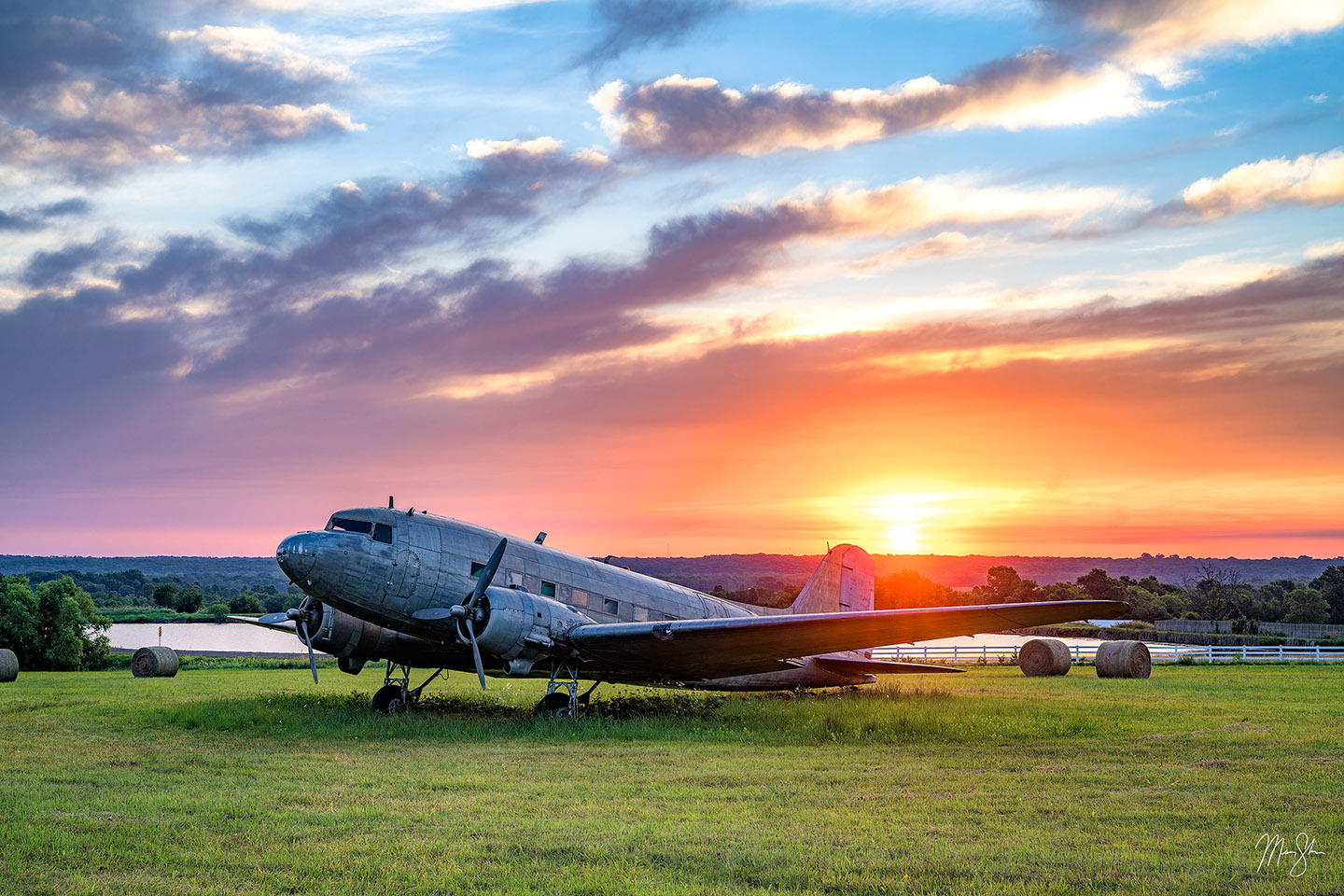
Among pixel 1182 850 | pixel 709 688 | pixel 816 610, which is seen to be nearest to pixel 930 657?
pixel 816 610

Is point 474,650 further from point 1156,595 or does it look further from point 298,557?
point 1156,595

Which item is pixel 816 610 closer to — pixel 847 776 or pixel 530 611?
pixel 530 611

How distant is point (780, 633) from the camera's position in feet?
66.4

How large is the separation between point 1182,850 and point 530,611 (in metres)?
13.6

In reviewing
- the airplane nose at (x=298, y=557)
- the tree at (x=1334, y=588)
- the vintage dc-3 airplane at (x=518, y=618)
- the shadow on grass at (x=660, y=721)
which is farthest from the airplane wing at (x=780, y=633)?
the tree at (x=1334, y=588)

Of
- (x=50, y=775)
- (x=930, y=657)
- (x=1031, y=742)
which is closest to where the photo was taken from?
(x=50, y=775)

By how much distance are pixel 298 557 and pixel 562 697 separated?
652 cm

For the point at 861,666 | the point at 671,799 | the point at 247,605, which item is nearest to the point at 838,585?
the point at 861,666

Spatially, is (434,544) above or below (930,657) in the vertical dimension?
above

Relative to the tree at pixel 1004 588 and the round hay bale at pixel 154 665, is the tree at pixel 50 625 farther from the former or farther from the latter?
the tree at pixel 1004 588

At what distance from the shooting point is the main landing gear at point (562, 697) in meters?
20.4

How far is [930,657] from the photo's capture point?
53844mm

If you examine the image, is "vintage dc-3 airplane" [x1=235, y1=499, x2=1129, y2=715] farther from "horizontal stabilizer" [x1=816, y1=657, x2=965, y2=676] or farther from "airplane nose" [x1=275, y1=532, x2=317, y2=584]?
"horizontal stabilizer" [x1=816, y1=657, x2=965, y2=676]

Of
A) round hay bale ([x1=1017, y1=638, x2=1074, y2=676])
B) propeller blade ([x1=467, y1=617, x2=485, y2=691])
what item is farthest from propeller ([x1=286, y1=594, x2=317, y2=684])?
round hay bale ([x1=1017, y1=638, x2=1074, y2=676])
